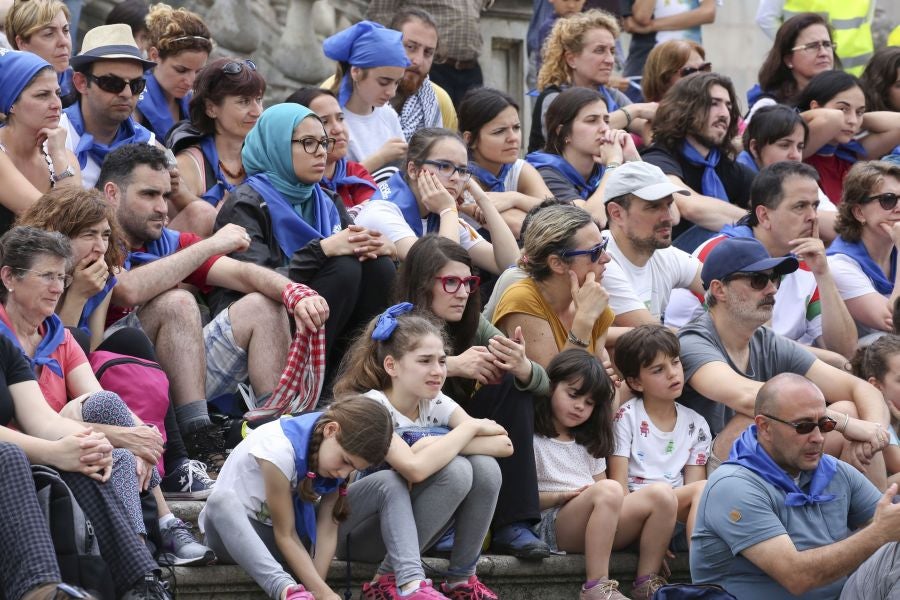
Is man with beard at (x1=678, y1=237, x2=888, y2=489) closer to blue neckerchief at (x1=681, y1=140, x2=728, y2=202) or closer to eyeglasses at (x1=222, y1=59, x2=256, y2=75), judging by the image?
blue neckerchief at (x1=681, y1=140, x2=728, y2=202)

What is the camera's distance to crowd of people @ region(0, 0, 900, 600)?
543cm

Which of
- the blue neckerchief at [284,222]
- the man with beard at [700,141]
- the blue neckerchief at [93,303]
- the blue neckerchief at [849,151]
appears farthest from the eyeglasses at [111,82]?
the blue neckerchief at [849,151]

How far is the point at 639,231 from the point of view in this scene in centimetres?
736

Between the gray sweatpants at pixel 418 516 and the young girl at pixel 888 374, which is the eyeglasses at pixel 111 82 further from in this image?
the young girl at pixel 888 374

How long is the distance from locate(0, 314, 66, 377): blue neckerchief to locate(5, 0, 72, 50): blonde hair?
7.20 ft

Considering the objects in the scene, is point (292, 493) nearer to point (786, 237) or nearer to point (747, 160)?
Answer: point (786, 237)

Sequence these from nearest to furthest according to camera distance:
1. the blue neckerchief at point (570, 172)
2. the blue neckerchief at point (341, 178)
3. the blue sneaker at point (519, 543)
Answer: the blue sneaker at point (519, 543), the blue neckerchief at point (341, 178), the blue neckerchief at point (570, 172)

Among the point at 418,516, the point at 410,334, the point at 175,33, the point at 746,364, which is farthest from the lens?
the point at 175,33

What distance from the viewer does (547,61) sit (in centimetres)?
953

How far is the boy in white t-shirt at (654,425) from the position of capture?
6559mm

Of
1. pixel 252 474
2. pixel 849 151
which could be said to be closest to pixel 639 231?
pixel 252 474

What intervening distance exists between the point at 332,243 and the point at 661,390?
147cm

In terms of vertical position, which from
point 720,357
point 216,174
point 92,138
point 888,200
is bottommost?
point 720,357

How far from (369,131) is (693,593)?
368cm
